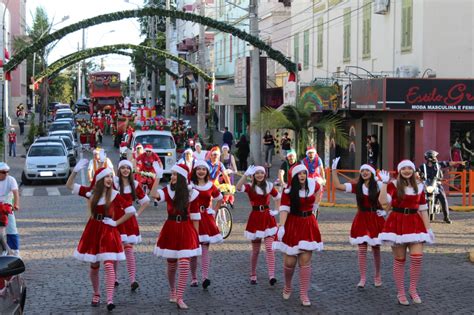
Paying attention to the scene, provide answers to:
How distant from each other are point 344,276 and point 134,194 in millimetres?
3348

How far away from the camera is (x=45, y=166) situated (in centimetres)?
→ 3102

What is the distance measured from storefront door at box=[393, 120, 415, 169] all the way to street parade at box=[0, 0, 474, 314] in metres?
0.07

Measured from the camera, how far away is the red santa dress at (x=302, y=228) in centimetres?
1044

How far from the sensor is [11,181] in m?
13.7

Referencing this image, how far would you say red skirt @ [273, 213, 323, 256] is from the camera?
10.4 metres

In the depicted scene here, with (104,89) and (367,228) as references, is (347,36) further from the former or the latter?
(104,89)

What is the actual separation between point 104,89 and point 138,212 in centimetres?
6036

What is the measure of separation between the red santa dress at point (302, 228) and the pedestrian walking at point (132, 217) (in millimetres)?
1887

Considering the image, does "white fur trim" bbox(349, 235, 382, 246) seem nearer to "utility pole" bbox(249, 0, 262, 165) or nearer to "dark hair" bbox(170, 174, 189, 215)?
"dark hair" bbox(170, 174, 189, 215)

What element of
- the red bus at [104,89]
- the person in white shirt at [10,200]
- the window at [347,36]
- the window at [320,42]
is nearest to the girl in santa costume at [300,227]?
the person in white shirt at [10,200]

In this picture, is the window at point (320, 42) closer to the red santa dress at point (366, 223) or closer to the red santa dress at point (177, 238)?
the red santa dress at point (366, 223)

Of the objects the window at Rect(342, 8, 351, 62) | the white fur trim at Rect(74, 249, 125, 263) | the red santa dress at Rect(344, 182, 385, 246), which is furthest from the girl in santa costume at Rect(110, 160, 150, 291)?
the window at Rect(342, 8, 351, 62)

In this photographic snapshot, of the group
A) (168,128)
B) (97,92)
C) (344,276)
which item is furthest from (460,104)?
(97,92)

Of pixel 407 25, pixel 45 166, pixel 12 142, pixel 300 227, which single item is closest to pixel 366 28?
pixel 407 25
